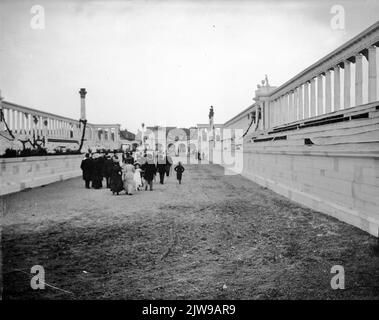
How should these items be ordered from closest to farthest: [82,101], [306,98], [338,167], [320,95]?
[338,167], [320,95], [306,98], [82,101]

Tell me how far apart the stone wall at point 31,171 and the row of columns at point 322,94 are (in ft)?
38.4

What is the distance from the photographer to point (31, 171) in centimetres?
1589

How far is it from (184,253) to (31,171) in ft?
40.5

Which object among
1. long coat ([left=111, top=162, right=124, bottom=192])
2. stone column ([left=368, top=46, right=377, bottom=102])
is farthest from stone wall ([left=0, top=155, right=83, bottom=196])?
stone column ([left=368, top=46, right=377, bottom=102])

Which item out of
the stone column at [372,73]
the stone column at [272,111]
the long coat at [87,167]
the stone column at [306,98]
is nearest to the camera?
the stone column at [372,73]

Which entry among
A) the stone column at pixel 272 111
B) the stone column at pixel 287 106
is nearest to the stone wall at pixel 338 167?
the stone column at pixel 287 106

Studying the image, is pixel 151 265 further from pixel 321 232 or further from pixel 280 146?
pixel 280 146

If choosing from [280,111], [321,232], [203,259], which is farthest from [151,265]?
[280,111]

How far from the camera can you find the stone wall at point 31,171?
13391 mm

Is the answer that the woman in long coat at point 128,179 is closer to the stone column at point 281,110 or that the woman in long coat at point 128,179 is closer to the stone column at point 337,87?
the stone column at point 337,87

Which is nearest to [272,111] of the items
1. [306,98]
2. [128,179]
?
[306,98]

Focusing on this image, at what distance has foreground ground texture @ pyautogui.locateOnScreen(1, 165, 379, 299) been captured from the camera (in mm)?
4141

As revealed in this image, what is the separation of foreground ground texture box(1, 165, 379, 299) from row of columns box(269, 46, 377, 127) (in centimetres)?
412

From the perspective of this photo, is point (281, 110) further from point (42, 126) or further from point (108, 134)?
point (108, 134)
